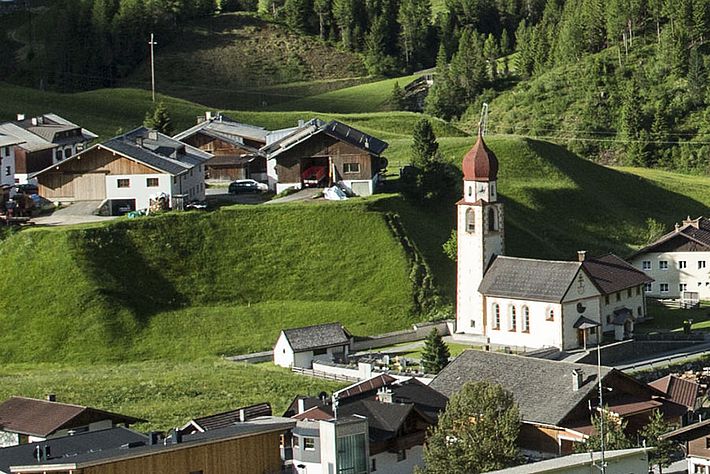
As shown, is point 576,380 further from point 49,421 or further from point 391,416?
point 49,421

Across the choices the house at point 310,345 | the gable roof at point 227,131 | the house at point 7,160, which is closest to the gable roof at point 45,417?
the house at point 310,345

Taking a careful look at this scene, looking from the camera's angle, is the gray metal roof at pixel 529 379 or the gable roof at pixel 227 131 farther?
the gable roof at pixel 227 131

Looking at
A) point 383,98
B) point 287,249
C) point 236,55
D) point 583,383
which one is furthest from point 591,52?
point 583,383

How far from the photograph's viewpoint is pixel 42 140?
101 m

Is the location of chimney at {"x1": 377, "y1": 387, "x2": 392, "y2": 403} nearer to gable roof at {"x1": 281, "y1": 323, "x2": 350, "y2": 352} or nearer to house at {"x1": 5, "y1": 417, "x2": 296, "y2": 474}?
house at {"x1": 5, "y1": 417, "x2": 296, "y2": 474}

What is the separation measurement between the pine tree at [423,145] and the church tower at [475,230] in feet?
32.2

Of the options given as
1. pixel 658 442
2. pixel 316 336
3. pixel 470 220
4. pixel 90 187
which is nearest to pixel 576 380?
pixel 658 442

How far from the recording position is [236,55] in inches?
6294

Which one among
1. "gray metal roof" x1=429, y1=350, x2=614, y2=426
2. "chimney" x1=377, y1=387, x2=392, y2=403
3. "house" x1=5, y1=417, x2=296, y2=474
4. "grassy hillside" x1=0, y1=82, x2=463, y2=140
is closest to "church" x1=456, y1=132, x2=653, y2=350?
"gray metal roof" x1=429, y1=350, x2=614, y2=426

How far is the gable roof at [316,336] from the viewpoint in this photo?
7262 centimetres

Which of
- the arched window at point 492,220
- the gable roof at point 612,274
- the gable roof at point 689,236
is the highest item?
the arched window at point 492,220

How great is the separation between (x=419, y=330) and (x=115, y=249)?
15467 millimetres

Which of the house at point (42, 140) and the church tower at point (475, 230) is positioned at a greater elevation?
the house at point (42, 140)

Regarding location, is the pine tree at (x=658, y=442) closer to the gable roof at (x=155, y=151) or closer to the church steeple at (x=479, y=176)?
the church steeple at (x=479, y=176)
